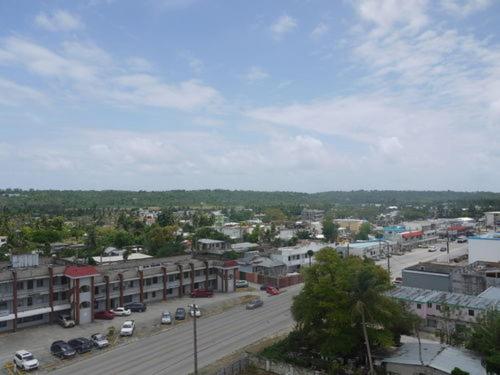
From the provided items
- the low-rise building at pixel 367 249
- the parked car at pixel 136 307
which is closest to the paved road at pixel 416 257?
the low-rise building at pixel 367 249

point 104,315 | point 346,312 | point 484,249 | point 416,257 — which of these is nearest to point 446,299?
point 346,312

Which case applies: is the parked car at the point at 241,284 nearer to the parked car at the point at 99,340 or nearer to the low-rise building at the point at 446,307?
the low-rise building at the point at 446,307

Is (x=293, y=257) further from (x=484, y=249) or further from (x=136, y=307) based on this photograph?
(x=136, y=307)

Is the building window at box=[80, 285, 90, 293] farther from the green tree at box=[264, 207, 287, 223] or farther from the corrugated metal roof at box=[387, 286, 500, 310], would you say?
the green tree at box=[264, 207, 287, 223]

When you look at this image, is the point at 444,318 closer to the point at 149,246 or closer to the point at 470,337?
the point at 470,337

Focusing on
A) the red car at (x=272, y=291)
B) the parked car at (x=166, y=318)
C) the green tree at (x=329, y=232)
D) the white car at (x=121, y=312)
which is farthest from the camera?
the green tree at (x=329, y=232)

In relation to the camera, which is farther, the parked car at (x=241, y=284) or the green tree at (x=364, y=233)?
the green tree at (x=364, y=233)

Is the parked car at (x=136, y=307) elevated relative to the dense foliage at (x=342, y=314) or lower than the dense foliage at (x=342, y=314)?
lower
